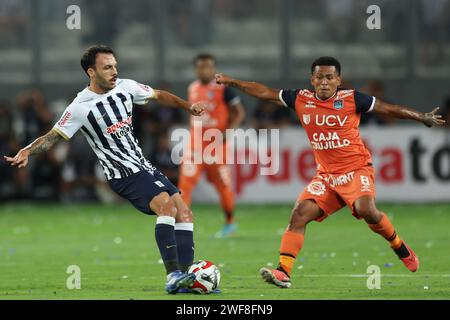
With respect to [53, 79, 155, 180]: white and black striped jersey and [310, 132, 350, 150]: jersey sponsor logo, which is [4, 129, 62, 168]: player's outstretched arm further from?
[310, 132, 350, 150]: jersey sponsor logo

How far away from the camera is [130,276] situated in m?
12.5

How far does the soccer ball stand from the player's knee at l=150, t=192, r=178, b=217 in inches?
20.2

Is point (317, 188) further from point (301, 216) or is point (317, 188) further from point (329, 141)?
point (329, 141)

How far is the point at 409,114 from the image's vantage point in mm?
11422

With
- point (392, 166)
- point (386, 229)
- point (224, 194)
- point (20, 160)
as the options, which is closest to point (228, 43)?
point (392, 166)

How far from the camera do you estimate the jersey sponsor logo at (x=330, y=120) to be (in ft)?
38.1

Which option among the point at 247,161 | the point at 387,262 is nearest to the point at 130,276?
the point at 387,262

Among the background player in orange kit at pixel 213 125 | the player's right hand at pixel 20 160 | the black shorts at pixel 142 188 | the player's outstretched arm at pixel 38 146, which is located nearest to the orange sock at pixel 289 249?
the black shorts at pixel 142 188

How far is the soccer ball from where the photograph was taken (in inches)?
428

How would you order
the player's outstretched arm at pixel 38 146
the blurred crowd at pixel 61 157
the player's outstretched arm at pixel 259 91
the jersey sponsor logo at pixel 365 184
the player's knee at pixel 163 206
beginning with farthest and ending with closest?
1. the blurred crowd at pixel 61 157
2. the player's outstretched arm at pixel 259 91
3. the jersey sponsor logo at pixel 365 184
4. the player's knee at pixel 163 206
5. the player's outstretched arm at pixel 38 146

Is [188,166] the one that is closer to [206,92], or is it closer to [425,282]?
[206,92]

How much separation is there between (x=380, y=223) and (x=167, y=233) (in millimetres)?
1973

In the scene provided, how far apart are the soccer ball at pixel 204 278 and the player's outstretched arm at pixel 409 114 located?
6.92 feet

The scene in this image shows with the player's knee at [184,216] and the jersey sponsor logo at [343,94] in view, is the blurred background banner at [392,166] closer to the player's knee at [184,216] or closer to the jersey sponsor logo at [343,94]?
the jersey sponsor logo at [343,94]
